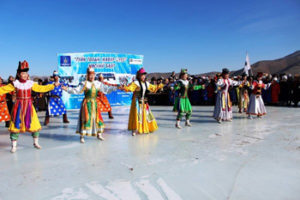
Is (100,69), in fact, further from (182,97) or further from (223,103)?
(223,103)

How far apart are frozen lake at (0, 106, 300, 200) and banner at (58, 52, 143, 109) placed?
7.10 metres

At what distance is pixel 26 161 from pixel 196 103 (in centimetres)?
1284

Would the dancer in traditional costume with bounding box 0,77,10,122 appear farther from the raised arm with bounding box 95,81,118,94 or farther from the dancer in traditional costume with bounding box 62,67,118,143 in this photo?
the raised arm with bounding box 95,81,118,94

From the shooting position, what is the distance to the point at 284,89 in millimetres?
13562

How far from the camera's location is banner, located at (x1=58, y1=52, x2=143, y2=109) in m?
12.8

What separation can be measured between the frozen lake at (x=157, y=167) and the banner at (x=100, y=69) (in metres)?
7.10

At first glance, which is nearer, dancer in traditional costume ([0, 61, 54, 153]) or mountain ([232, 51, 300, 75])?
dancer in traditional costume ([0, 61, 54, 153])

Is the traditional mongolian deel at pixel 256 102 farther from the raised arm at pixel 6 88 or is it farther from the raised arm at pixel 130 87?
the raised arm at pixel 6 88

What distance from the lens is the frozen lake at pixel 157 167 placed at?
290 cm

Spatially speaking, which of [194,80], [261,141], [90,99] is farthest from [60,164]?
[194,80]

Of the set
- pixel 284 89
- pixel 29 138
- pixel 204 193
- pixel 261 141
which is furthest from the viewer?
pixel 284 89

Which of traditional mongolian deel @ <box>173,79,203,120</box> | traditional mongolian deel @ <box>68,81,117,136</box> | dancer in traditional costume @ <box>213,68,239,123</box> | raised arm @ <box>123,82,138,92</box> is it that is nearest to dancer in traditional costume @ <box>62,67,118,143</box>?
traditional mongolian deel @ <box>68,81,117,136</box>

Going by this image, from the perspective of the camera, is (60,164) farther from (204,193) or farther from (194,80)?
(194,80)

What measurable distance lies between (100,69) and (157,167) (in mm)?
10935
